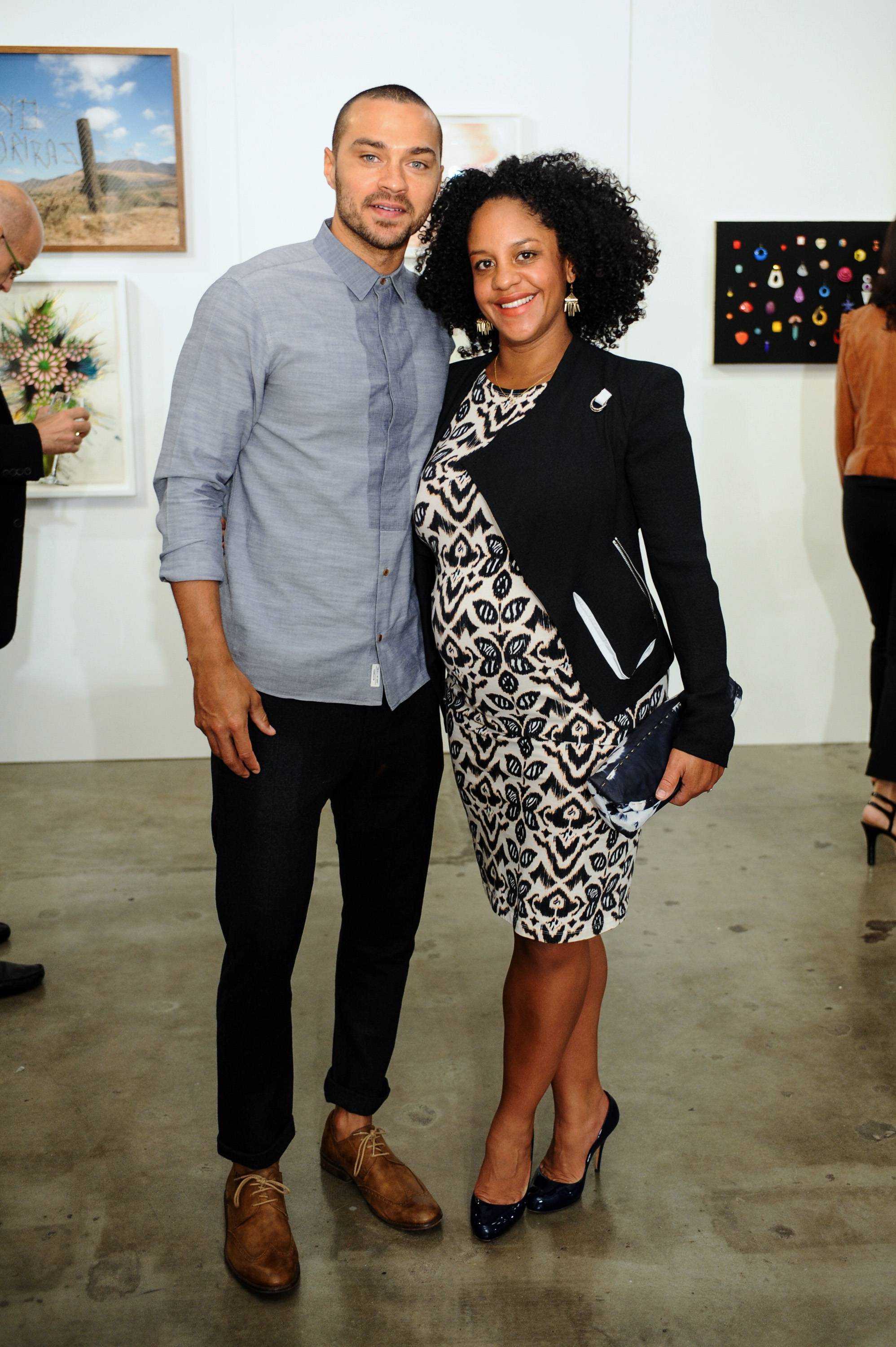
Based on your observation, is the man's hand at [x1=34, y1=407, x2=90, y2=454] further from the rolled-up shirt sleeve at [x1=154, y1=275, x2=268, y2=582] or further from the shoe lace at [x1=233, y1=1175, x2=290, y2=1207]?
the shoe lace at [x1=233, y1=1175, x2=290, y2=1207]

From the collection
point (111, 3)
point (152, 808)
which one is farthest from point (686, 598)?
point (111, 3)

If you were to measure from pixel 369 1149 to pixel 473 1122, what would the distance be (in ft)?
0.99

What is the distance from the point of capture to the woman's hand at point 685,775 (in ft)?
5.98

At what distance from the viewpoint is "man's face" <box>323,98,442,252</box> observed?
183 cm

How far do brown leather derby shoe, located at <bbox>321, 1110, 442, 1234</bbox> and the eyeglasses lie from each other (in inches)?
85.5

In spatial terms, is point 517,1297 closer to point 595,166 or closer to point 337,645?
point 337,645

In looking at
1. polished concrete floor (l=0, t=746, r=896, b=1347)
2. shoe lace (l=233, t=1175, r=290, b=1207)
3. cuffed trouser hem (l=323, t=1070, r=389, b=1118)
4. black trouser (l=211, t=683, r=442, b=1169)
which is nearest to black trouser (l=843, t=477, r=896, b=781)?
polished concrete floor (l=0, t=746, r=896, b=1347)

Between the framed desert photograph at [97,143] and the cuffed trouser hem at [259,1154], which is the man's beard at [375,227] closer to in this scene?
the cuffed trouser hem at [259,1154]

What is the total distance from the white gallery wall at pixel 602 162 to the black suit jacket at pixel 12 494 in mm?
1796

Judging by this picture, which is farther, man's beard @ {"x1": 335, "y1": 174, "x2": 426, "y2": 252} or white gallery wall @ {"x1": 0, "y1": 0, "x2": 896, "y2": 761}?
white gallery wall @ {"x1": 0, "y1": 0, "x2": 896, "y2": 761}

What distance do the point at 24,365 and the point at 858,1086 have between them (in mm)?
3885

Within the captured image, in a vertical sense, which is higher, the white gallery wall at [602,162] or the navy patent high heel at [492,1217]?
the white gallery wall at [602,162]

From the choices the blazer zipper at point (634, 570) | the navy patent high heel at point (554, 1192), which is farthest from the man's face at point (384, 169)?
the navy patent high heel at point (554, 1192)

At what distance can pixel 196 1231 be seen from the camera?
2027mm
